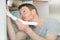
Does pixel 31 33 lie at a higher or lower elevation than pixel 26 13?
lower

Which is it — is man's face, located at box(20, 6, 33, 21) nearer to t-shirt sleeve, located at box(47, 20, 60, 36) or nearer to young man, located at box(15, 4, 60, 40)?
young man, located at box(15, 4, 60, 40)

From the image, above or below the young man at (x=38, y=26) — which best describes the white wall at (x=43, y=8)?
above

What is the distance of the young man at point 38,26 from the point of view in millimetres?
730

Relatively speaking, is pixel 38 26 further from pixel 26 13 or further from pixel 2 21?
pixel 2 21

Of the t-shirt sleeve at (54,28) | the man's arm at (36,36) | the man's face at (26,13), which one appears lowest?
the man's arm at (36,36)

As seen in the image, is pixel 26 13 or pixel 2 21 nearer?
pixel 2 21

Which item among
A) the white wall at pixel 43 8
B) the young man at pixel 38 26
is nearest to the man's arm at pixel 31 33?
the young man at pixel 38 26

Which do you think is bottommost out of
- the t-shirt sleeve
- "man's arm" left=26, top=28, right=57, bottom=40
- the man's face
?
"man's arm" left=26, top=28, right=57, bottom=40

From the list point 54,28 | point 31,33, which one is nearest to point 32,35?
point 31,33

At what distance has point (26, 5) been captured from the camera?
30.5 inches

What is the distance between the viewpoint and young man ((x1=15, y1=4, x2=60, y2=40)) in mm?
730

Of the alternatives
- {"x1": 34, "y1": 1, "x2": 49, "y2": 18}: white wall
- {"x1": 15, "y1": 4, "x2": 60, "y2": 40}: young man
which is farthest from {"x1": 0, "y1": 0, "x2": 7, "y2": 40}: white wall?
{"x1": 34, "y1": 1, "x2": 49, "y2": 18}: white wall

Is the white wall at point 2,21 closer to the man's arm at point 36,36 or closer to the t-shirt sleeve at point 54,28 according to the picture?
the man's arm at point 36,36

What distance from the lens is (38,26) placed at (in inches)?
29.5
